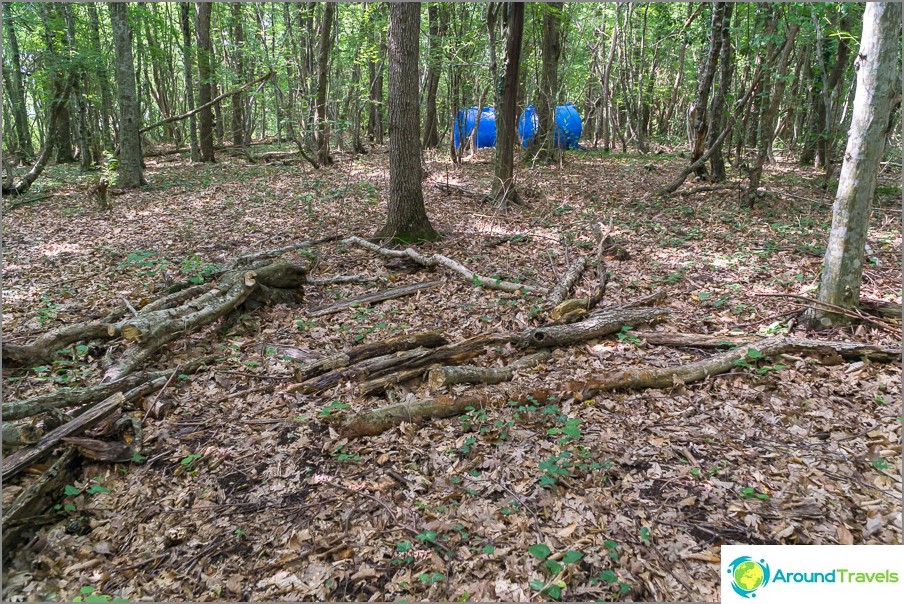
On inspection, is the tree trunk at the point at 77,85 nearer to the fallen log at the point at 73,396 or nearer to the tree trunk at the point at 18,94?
the tree trunk at the point at 18,94

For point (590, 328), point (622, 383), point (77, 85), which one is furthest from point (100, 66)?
point (622, 383)

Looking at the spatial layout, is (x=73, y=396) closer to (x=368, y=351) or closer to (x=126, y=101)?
(x=368, y=351)

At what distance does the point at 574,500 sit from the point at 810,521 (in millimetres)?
1379

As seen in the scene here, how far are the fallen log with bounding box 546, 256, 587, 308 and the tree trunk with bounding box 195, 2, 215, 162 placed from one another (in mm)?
13938

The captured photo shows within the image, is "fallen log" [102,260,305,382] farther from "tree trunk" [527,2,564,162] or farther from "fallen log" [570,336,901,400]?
"tree trunk" [527,2,564,162]

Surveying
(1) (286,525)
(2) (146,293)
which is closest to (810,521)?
(1) (286,525)

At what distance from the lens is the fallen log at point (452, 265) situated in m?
6.49

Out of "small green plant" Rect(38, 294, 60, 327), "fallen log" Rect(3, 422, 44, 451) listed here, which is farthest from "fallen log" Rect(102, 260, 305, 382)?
"small green plant" Rect(38, 294, 60, 327)

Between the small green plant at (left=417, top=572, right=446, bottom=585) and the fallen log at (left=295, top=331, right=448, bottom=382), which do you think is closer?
the small green plant at (left=417, top=572, right=446, bottom=585)

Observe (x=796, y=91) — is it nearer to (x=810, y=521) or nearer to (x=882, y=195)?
(x=882, y=195)

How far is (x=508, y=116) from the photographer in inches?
393

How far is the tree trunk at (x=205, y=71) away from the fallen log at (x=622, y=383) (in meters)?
15.2

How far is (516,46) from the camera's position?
32.6 ft

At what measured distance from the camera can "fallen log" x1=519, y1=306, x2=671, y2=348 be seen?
5195mm
